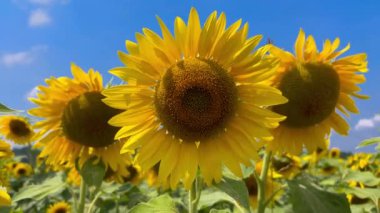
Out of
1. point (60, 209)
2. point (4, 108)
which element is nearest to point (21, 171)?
point (60, 209)

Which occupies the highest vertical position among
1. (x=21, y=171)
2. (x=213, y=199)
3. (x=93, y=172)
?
(x=21, y=171)

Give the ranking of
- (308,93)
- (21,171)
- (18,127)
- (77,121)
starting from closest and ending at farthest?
(308,93), (77,121), (18,127), (21,171)

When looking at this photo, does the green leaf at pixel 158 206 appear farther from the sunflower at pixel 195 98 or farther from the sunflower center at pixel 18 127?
the sunflower center at pixel 18 127

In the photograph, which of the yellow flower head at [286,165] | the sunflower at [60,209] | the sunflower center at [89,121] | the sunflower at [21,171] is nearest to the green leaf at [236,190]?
the sunflower center at [89,121]

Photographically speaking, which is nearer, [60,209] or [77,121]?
[77,121]

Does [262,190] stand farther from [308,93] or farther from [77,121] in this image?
[77,121]

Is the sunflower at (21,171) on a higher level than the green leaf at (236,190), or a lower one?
higher

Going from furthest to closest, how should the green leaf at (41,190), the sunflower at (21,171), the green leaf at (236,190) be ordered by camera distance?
the sunflower at (21,171)
the green leaf at (41,190)
the green leaf at (236,190)

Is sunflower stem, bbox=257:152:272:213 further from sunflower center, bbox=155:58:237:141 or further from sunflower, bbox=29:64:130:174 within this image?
sunflower, bbox=29:64:130:174
